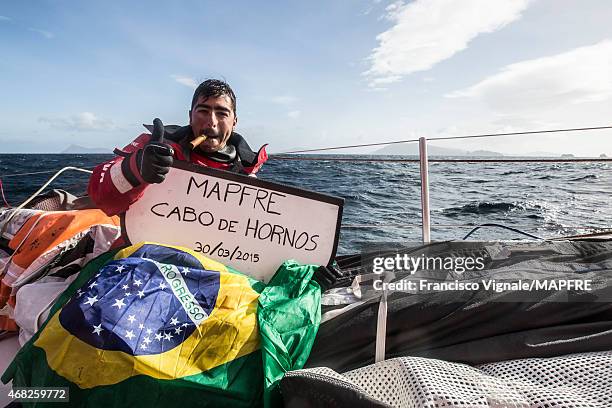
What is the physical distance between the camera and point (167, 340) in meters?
1.08

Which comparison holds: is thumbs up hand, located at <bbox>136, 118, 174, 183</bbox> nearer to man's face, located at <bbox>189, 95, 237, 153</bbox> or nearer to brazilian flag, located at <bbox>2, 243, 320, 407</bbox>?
brazilian flag, located at <bbox>2, 243, 320, 407</bbox>

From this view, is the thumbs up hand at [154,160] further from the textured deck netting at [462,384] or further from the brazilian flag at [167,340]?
the textured deck netting at [462,384]

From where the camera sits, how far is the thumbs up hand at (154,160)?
1.44m

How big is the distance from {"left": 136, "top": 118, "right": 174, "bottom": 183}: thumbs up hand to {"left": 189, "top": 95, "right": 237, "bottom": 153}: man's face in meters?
0.58

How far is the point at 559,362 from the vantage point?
3.58ft

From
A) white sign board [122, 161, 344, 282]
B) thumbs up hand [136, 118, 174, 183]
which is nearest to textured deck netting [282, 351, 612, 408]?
white sign board [122, 161, 344, 282]

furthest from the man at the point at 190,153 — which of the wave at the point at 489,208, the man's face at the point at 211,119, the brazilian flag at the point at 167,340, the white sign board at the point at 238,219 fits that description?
the wave at the point at 489,208

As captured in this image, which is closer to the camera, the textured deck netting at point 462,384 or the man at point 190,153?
the textured deck netting at point 462,384

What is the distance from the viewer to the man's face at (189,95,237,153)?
2.05m

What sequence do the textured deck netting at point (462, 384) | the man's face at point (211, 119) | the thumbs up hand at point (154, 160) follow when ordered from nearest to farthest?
the textured deck netting at point (462, 384), the thumbs up hand at point (154, 160), the man's face at point (211, 119)

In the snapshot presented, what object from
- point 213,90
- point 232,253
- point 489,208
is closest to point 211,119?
point 213,90

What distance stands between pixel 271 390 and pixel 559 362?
0.90 metres

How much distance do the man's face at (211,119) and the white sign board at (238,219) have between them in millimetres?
440

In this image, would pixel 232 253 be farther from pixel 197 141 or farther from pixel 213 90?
pixel 213 90
